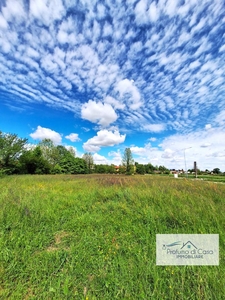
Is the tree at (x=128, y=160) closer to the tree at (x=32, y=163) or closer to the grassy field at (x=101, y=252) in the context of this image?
the tree at (x=32, y=163)

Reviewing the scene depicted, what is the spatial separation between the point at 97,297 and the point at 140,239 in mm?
1373

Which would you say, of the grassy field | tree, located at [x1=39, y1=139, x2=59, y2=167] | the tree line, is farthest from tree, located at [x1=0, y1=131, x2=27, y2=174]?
the grassy field

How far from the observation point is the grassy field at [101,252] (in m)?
1.97

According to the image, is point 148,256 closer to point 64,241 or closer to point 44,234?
point 64,241

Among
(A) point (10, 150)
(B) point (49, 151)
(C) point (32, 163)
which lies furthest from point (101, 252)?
(B) point (49, 151)

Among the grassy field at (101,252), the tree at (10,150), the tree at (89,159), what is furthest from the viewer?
the tree at (89,159)

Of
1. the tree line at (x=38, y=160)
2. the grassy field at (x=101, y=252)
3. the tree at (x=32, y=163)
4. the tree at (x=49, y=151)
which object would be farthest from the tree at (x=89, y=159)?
the grassy field at (x=101, y=252)

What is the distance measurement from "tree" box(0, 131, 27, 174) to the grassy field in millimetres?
26656

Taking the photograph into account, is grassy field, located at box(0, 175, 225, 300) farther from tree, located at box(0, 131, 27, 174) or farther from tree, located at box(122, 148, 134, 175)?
tree, located at box(122, 148, 134, 175)

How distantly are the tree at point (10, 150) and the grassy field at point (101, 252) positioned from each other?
26.7m

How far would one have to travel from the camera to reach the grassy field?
1.97m

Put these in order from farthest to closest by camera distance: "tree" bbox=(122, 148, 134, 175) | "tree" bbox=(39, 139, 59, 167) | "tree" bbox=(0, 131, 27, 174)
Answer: "tree" bbox=(122, 148, 134, 175)
"tree" bbox=(39, 139, 59, 167)
"tree" bbox=(0, 131, 27, 174)

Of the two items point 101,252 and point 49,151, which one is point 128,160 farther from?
point 101,252

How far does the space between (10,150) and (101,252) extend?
99.7 feet
